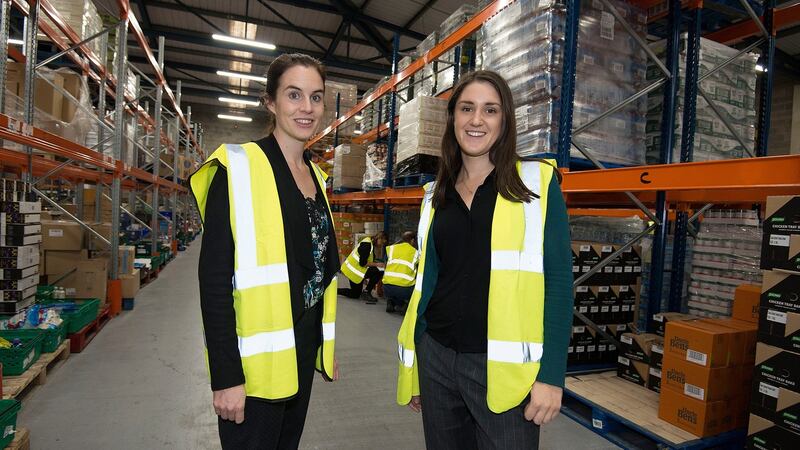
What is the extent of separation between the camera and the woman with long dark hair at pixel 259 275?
135 centimetres

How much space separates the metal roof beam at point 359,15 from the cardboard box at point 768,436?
12.0 m

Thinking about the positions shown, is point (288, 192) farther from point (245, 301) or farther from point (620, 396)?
point (620, 396)

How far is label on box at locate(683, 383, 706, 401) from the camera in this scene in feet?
9.35

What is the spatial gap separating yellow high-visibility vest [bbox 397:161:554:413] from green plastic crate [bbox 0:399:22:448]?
2.58 m

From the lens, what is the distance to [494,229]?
148 cm

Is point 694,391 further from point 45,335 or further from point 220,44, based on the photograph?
point 220,44

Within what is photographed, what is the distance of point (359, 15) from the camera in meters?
13.0

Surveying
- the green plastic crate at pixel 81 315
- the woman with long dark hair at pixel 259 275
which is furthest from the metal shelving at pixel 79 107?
the woman with long dark hair at pixel 259 275

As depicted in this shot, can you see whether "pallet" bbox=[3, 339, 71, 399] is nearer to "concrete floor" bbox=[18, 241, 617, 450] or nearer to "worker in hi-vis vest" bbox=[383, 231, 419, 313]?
"concrete floor" bbox=[18, 241, 617, 450]

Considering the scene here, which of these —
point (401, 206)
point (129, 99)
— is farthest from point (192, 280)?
point (401, 206)

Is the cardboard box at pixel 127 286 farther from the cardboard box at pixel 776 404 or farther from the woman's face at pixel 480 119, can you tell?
the cardboard box at pixel 776 404

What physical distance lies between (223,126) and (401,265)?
24.4 meters

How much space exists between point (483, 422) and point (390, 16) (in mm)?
13262

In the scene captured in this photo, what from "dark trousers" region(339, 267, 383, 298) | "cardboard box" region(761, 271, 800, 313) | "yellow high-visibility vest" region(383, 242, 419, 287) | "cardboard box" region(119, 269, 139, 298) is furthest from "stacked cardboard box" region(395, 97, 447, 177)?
"cardboard box" region(119, 269, 139, 298)
